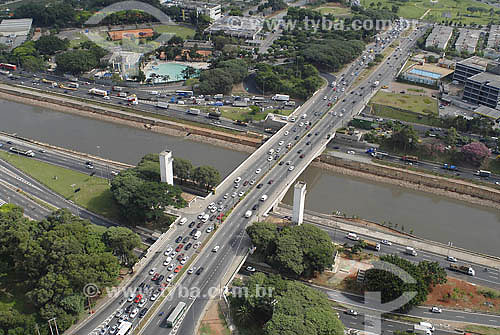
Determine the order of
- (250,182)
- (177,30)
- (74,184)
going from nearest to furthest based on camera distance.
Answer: (250,182), (74,184), (177,30)

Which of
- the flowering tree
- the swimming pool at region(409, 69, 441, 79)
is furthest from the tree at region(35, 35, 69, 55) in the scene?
the flowering tree

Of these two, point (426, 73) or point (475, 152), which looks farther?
point (426, 73)

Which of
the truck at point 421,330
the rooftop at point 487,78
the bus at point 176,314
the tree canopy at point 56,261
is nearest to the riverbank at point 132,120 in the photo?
the tree canopy at point 56,261

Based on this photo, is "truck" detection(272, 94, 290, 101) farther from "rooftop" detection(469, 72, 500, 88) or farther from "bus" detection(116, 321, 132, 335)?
"bus" detection(116, 321, 132, 335)

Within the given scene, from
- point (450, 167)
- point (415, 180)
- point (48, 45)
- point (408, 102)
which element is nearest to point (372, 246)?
point (415, 180)

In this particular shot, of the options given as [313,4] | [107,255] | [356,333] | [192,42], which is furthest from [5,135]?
[313,4]

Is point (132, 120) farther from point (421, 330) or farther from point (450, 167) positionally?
point (421, 330)

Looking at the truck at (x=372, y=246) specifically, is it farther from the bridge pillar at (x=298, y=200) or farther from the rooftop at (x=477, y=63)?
the rooftop at (x=477, y=63)
